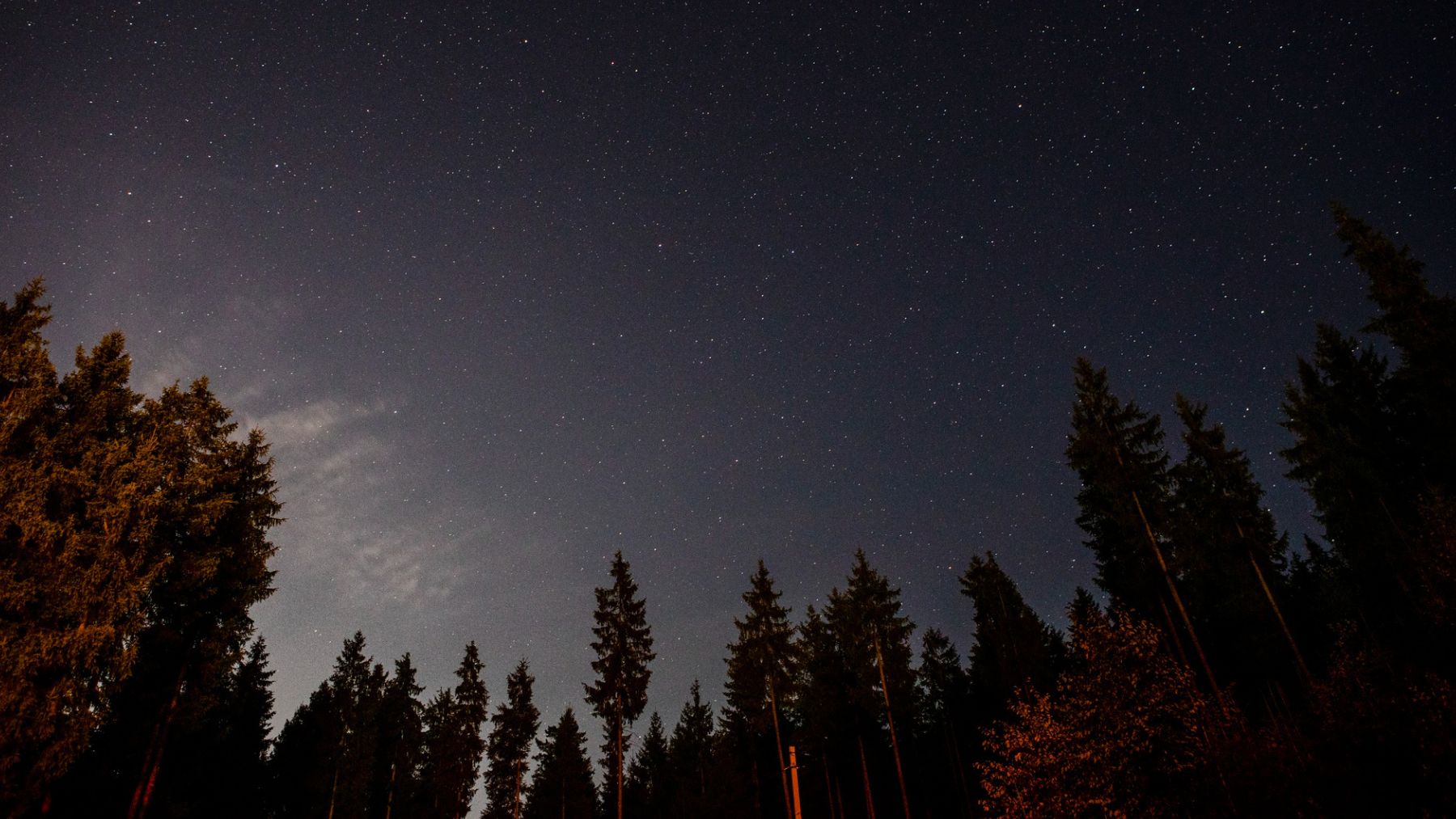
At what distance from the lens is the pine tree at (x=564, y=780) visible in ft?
174

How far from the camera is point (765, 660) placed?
1512 inches

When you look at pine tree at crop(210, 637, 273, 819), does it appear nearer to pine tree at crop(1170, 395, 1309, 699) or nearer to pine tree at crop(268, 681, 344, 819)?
pine tree at crop(268, 681, 344, 819)

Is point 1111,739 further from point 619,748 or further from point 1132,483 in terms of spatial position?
point 619,748

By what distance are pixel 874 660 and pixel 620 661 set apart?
53.3 feet

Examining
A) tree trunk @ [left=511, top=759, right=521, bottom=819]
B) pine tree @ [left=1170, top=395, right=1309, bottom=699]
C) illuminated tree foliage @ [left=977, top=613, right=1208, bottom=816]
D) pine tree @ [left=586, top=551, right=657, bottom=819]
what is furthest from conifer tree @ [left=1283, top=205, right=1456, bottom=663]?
tree trunk @ [left=511, top=759, right=521, bottom=819]

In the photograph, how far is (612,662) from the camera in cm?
3753

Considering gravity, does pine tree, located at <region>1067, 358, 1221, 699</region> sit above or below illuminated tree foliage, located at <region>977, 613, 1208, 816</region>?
above

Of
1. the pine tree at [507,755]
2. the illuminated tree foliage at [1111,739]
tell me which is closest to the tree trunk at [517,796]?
the pine tree at [507,755]

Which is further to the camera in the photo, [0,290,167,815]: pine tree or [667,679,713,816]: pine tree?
[667,679,713,816]: pine tree

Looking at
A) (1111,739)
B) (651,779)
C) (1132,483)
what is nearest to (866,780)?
(1111,739)

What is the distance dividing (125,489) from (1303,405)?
62279 millimetres

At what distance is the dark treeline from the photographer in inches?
692

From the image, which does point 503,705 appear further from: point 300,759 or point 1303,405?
point 1303,405

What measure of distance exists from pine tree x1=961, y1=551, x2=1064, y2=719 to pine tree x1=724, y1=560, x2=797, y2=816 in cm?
1302
